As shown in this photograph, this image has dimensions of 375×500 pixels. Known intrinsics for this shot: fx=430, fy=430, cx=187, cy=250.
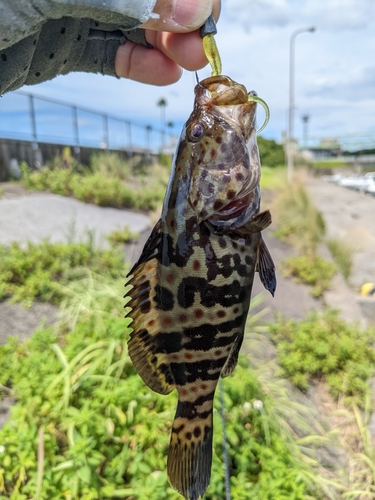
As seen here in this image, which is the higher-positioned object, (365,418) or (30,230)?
(30,230)

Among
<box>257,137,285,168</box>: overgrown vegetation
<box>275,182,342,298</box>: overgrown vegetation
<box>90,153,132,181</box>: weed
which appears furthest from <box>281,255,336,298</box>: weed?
<box>257,137,285,168</box>: overgrown vegetation

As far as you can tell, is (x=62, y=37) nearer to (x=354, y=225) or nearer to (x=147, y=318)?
(x=147, y=318)

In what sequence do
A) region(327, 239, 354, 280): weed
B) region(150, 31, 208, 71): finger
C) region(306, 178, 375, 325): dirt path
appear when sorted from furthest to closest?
region(327, 239, 354, 280): weed
region(306, 178, 375, 325): dirt path
region(150, 31, 208, 71): finger

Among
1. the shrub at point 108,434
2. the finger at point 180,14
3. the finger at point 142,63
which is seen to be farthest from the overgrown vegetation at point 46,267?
the finger at point 180,14

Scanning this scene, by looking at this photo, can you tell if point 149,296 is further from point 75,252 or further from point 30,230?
point 30,230

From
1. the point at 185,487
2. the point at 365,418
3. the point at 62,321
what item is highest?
the point at 185,487

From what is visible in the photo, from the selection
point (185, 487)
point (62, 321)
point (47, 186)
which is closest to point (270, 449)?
point (185, 487)

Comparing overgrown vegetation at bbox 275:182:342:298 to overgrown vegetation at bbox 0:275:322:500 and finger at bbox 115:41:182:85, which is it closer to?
overgrown vegetation at bbox 0:275:322:500
